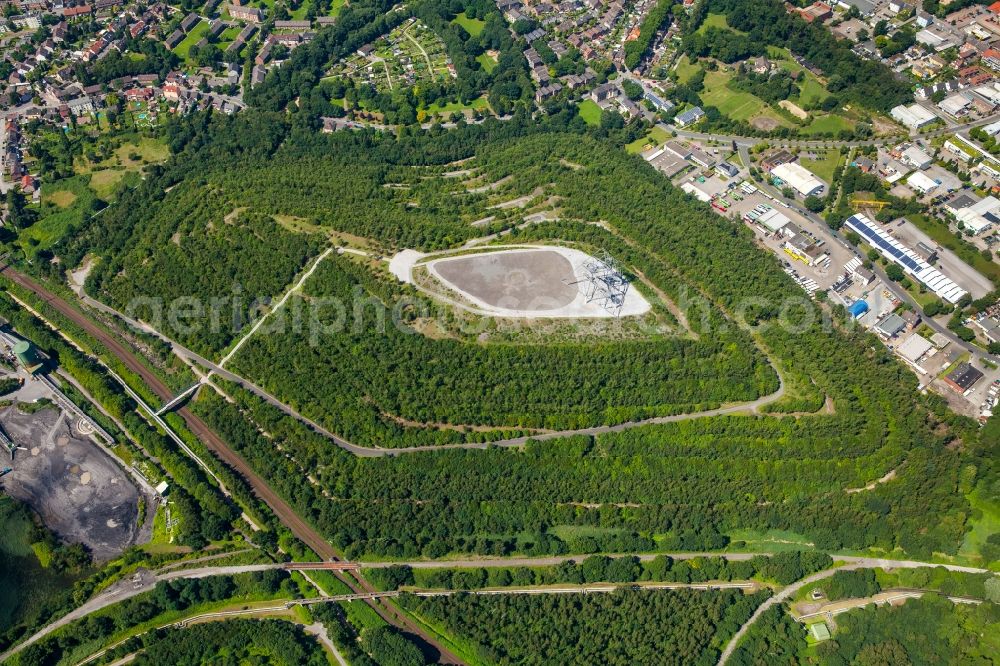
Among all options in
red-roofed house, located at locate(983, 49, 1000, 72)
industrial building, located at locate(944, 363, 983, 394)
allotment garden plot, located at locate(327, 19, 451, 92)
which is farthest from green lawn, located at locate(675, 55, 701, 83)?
industrial building, located at locate(944, 363, 983, 394)

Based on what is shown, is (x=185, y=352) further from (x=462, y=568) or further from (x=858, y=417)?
(x=858, y=417)

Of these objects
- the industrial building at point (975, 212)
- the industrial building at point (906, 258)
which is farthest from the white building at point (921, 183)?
the industrial building at point (906, 258)

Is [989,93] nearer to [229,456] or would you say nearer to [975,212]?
[975,212]

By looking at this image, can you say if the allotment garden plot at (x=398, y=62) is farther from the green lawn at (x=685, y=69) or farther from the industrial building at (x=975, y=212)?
the industrial building at (x=975, y=212)

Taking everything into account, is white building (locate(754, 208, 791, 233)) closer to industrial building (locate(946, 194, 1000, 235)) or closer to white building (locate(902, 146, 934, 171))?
white building (locate(902, 146, 934, 171))

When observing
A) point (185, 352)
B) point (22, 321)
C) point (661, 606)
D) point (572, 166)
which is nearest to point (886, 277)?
point (572, 166)
